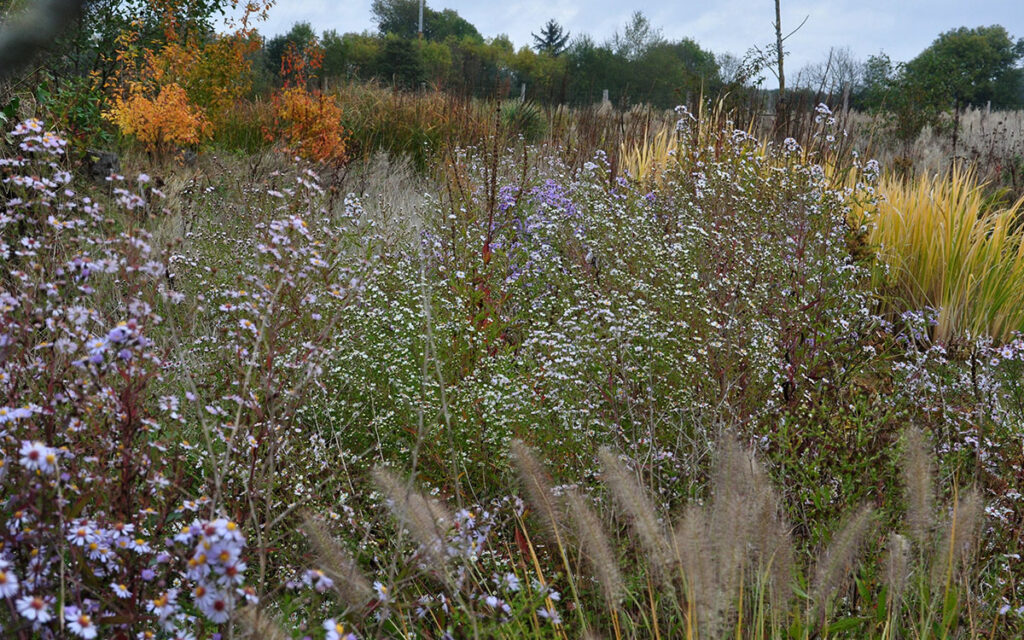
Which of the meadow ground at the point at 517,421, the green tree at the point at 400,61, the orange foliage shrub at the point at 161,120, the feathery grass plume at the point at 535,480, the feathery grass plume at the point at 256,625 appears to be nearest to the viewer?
the feathery grass plume at the point at 256,625

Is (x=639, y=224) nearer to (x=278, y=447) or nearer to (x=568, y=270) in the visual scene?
(x=568, y=270)

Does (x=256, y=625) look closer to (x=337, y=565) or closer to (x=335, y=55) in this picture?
(x=337, y=565)

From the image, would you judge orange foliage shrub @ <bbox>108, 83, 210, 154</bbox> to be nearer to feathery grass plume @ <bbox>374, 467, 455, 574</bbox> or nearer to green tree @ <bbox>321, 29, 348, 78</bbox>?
feathery grass plume @ <bbox>374, 467, 455, 574</bbox>

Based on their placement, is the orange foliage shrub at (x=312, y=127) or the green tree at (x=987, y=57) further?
the green tree at (x=987, y=57)

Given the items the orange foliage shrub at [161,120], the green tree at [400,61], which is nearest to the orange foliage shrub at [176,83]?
the orange foliage shrub at [161,120]

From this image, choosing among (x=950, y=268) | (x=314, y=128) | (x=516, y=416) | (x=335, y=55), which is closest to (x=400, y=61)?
(x=335, y=55)

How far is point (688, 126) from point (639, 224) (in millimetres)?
3429

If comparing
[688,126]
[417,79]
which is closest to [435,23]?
[417,79]

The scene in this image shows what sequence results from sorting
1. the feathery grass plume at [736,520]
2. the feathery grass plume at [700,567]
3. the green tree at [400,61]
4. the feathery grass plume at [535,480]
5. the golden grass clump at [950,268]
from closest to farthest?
the feathery grass plume at [700,567]
the feathery grass plume at [736,520]
the feathery grass plume at [535,480]
the golden grass clump at [950,268]
the green tree at [400,61]

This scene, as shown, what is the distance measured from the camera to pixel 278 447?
243cm

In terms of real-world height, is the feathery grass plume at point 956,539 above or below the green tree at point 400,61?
below

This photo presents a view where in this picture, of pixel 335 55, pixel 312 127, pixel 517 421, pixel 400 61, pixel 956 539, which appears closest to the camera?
pixel 956 539

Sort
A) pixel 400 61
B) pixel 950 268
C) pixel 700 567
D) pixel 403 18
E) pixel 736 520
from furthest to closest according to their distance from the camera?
1. pixel 403 18
2. pixel 400 61
3. pixel 950 268
4. pixel 736 520
5. pixel 700 567

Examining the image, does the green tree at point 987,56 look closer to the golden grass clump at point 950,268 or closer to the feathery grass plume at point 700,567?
the golden grass clump at point 950,268
